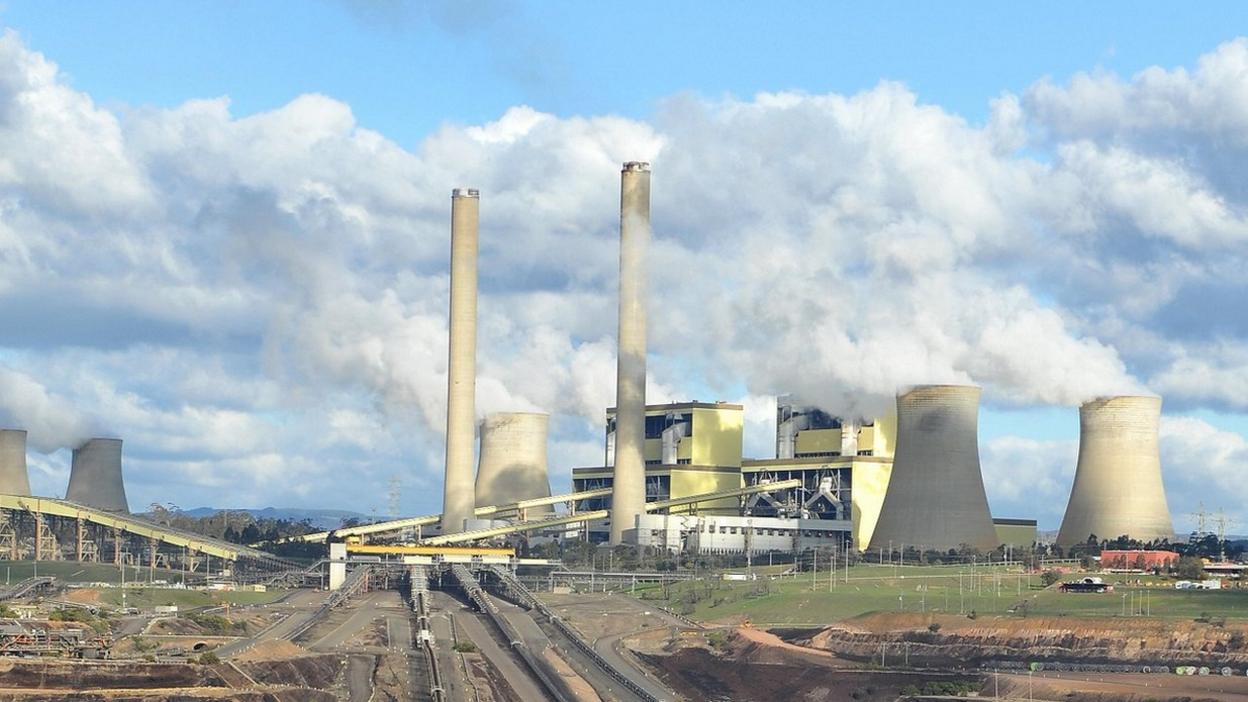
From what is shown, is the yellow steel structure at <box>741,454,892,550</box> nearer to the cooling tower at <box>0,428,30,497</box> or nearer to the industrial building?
the industrial building

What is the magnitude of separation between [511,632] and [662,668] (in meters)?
12.1

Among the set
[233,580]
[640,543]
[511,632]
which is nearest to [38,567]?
[233,580]

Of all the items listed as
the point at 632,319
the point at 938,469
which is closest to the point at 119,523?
the point at 632,319

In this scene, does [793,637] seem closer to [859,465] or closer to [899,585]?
[899,585]

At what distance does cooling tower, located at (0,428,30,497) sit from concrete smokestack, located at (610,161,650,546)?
145ft

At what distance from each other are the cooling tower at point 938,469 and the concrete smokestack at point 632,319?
2294 centimetres

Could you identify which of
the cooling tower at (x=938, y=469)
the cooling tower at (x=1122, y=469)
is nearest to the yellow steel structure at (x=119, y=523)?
the cooling tower at (x=938, y=469)

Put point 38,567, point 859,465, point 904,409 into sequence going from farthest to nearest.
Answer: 1. point 859,465
2. point 38,567
3. point 904,409

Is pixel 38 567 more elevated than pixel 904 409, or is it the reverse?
pixel 904 409

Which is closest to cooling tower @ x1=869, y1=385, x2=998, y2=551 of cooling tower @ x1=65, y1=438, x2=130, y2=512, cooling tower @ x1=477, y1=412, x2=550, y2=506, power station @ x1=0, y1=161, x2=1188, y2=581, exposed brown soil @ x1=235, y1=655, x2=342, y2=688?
power station @ x1=0, y1=161, x2=1188, y2=581

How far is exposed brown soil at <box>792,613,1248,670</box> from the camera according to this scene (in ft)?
287

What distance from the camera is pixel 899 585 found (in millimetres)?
118938

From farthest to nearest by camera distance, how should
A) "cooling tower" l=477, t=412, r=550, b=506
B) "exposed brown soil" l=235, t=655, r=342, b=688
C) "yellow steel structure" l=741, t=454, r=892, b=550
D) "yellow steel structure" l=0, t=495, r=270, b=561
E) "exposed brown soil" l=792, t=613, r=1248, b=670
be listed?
"cooling tower" l=477, t=412, r=550, b=506 < "yellow steel structure" l=741, t=454, r=892, b=550 < "yellow steel structure" l=0, t=495, r=270, b=561 < "exposed brown soil" l=792, t=613, r=1248, b=670 < "exposed brown soil" l=235, t=655, r=342, b=688

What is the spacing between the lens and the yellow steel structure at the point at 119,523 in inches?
5832
